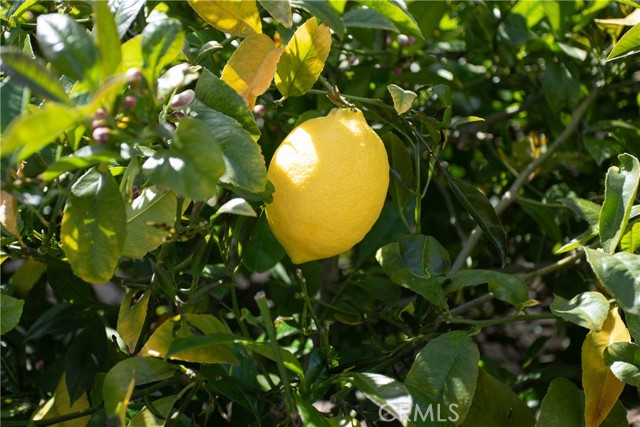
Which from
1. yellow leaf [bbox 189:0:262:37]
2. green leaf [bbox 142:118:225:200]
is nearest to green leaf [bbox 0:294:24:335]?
green leaf [bbox 142:118:225:200]

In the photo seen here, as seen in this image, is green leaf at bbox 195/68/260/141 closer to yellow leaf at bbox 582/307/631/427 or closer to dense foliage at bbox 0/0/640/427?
dense foliage at bbox 0/0/640/427

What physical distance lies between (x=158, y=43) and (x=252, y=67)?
0.18 meters

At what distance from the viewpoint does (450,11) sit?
1395 millimetres

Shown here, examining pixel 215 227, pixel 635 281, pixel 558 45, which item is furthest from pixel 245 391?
pixel 558 45

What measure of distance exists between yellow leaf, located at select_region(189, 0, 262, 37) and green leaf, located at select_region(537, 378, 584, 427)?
0.54 meters

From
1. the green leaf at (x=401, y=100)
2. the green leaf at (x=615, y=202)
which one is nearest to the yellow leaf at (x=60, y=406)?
the green leaf at (x=401, y=100)

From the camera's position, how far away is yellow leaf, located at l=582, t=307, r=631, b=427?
813 millimetres

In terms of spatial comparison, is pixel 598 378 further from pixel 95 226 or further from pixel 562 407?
pixel 95 226

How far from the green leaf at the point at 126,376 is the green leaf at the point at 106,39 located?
283mm

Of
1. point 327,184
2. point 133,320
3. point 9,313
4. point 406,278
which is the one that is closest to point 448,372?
point 406,278

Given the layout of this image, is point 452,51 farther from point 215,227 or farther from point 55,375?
point 55,375

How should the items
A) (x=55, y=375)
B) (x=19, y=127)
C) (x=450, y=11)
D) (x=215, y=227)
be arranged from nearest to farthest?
(x=19, y=127) → (x=215, y=227) → (x=55, y=375) → (x=450, y=11)

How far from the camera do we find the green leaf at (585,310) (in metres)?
0.77

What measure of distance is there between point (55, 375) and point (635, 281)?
0.81 m
